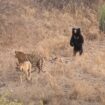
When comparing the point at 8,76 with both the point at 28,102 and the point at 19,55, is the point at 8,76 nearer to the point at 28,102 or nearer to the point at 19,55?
the point at 19,55

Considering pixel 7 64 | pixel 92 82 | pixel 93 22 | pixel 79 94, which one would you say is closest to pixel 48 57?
pixel 7 64

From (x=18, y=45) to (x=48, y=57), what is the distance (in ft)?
6.26

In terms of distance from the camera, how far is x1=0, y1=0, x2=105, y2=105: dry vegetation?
9.91 metres

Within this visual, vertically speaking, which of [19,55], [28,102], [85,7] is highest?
[85,7]

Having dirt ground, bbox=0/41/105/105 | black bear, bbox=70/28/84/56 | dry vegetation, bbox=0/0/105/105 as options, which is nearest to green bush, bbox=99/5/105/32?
dry vegetation, bbox=0/0/105/105

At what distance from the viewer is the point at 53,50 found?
14.6 m

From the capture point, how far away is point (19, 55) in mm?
11430

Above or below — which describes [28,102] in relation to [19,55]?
below

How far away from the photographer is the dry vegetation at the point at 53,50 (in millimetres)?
9906

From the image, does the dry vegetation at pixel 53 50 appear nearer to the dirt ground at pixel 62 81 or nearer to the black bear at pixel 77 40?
the dirt ground at pixel 62 81

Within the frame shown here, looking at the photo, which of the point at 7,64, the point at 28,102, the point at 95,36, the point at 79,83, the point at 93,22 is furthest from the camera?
the point at 93,22

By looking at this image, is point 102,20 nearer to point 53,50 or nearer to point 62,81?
point 53,50

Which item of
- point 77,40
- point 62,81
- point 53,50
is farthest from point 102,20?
point 62,81

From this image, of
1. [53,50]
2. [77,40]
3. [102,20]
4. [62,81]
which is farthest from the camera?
[102,20]
